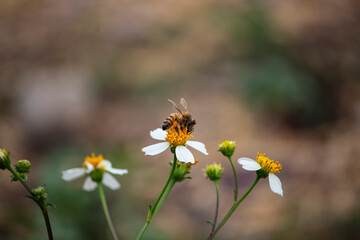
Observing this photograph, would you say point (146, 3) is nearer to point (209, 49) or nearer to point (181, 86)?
point (209, 49)

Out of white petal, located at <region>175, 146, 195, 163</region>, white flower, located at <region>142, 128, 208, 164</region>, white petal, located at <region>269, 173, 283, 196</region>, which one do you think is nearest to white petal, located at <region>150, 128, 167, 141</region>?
white flower, located at <region>142, 128, 208, 164</region>

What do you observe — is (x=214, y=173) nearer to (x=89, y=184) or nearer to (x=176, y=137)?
(x=176, y=137)

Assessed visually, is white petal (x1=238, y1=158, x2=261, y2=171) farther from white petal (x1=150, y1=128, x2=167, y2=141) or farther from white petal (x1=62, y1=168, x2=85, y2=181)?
white petal (x1=62, y1=168, x2=85, y2=181)

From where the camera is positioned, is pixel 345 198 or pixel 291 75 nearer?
pixel 345 198

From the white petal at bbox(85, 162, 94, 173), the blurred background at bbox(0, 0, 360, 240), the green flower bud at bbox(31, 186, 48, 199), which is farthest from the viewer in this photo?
the blurred background at bbox(0, 0, 360, 240)

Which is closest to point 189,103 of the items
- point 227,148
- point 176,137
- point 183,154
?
point 227,148

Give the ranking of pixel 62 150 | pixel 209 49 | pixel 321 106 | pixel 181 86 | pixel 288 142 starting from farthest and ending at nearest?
pixel 209 49
pixel 181 86
pixel 321 106
pixel 288 142
pixel 62 150

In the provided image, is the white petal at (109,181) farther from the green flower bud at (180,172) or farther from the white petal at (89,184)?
the green flower bud at (180,172)

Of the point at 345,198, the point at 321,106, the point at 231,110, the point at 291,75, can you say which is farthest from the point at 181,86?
the point at 345,198
